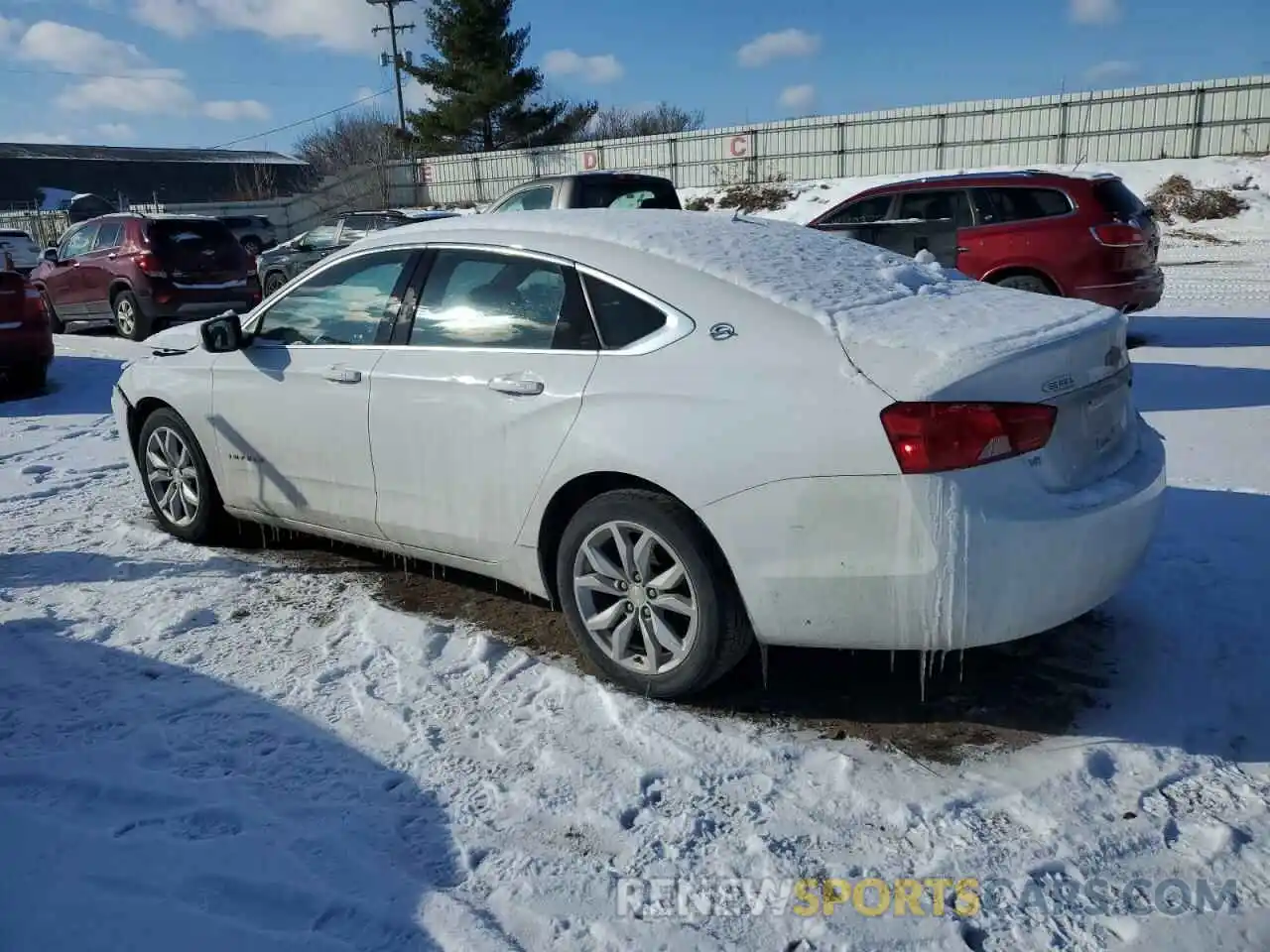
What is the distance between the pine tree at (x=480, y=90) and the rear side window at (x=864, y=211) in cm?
3732

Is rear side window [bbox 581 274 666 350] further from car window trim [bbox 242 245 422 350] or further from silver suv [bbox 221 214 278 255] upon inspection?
silver suv [bbox 221 214 278 255]

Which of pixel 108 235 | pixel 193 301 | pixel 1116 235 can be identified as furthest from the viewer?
pixel 108 235

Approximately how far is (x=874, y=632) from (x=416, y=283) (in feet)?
7.65

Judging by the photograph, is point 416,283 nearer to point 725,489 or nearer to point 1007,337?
point 725,489

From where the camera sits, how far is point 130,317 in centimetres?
1326

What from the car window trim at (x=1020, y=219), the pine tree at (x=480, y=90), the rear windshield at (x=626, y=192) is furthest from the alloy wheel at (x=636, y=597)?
the pine tree at (x=480, y=90)

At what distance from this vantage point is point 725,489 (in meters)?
3.03

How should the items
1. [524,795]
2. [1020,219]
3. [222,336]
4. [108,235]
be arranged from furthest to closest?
[108,235] < [1020,219] < [222,336] < [524,795]

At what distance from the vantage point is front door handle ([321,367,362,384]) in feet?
13.6

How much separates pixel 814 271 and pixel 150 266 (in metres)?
11.8

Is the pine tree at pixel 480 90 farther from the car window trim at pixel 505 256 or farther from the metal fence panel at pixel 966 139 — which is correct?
the car window trim at pixel 505 256

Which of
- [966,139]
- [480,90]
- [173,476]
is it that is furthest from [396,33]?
[173,476]

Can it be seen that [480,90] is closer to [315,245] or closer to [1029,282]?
[315,245]

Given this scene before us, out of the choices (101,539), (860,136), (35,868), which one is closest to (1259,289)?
(101,539)
